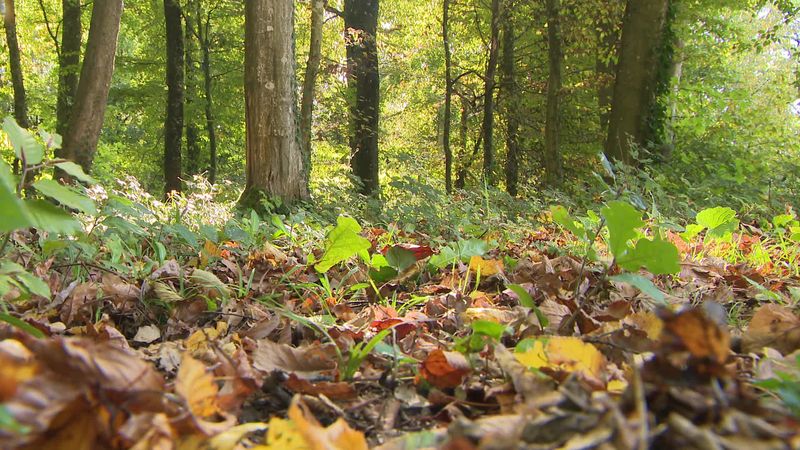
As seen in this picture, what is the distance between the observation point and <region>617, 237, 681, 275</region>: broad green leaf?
1.42 m

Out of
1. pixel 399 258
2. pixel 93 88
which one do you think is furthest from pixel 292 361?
pixel 93 88

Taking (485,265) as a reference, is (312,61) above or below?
above

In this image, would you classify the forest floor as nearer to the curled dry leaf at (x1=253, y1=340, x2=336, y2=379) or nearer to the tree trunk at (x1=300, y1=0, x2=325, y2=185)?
the curled dry leaf at (x1=253, y1=340, x2=336, y2=379)

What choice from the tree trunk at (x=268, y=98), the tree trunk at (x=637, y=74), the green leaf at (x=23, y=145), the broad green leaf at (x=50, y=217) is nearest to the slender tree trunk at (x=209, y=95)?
the tree trunk at (x=268, y=98)

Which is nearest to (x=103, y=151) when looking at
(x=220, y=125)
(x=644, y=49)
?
(x=220, y=125)

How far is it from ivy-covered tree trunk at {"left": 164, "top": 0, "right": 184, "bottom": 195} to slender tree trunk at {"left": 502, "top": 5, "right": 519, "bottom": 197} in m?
9.26

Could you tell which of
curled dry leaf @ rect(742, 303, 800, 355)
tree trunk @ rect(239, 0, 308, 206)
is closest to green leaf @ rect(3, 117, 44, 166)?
curled dry leaf @ rect(742, 303, 800, 355)

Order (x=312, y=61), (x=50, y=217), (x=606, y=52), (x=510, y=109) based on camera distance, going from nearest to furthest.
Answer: (x=50, y=217)
(x=312, y=61)
(x=606, y=52)
(x=510, y=109)

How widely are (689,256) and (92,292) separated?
279 cm

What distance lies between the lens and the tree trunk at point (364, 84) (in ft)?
44.3

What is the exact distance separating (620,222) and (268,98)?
6.06 m

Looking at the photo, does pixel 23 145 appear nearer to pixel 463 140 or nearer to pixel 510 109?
pixel 510 109

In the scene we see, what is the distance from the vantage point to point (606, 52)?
13141 millimetres

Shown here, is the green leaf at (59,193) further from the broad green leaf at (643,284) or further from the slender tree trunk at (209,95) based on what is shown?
the slender tree trunk at (209,95)
